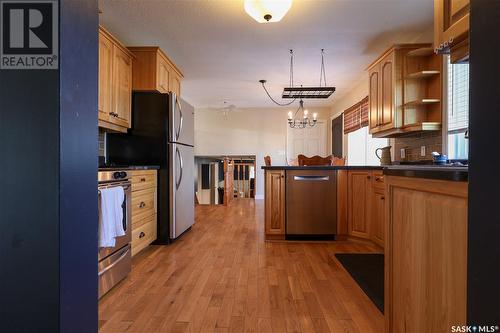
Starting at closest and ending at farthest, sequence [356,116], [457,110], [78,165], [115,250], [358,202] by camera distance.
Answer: [78,165]
[115,250]
[457,110]
[358,202]
[356,116]

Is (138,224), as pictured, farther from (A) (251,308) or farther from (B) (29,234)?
(B) (29,234)

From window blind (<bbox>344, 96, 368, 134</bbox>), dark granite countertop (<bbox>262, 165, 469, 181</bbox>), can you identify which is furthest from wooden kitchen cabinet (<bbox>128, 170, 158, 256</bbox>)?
window blind (<bbox>344, 96, 368, 134</bbox>)

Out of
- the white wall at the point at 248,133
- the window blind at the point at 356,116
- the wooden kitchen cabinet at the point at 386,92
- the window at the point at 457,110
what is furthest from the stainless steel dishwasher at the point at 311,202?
the white wall at the point at 248,133

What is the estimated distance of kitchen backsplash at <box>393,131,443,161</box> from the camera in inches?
111

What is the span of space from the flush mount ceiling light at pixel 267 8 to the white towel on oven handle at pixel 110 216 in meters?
1.76

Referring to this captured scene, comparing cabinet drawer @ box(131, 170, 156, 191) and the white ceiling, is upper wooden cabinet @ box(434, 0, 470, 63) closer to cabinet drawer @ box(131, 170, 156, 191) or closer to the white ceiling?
the white ceiling

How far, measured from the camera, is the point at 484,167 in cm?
60

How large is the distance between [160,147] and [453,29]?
2.78m

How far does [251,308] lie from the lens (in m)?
1.64

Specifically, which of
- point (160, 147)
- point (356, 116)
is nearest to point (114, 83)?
point (160, 147)

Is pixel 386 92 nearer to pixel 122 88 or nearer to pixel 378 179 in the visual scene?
pixel 378 179

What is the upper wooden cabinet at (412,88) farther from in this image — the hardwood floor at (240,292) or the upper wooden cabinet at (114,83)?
the upper wooden cabinet at (114,83)

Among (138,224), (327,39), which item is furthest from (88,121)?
(327,39)

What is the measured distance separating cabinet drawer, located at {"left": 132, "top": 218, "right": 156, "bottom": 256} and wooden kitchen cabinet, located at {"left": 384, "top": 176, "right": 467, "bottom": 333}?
2.17m
